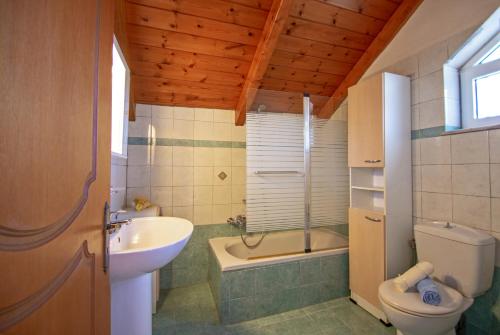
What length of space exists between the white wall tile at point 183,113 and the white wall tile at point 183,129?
0.14 feet

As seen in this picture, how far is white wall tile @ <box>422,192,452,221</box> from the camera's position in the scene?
5.35 feet

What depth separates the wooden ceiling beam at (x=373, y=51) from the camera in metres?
1.94

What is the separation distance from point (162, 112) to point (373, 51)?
2315 mm

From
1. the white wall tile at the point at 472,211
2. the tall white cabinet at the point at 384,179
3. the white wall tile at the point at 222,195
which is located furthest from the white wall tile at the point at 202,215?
the white wall tile at the point at 472,211

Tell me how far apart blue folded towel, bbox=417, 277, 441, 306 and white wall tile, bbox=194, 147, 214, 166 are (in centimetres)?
213

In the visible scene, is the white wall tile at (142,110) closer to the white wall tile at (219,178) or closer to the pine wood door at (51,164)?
the white wall tile at (219,178)

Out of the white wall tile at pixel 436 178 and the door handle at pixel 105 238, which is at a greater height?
the white wall tile at pixel 436 178

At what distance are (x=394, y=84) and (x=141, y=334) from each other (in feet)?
8.15

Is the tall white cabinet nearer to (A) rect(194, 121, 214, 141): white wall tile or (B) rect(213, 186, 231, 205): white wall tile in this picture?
(B) rect(213, 186, 231, 205): white wall tile

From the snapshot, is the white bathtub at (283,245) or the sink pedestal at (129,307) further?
the white bathtub at (283,245)

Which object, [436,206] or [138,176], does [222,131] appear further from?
[436,206]

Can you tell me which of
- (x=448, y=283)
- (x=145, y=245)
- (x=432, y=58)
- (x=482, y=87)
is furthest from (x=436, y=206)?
(x=145, y=245)

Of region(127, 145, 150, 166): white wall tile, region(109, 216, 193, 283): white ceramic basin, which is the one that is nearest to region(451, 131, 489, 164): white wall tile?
region(109, 216, 193, 283): white ceramic basin

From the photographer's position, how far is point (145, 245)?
1369 millimetres
